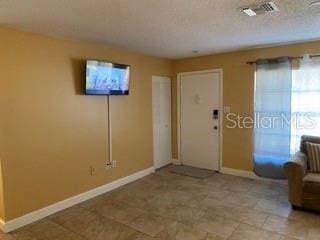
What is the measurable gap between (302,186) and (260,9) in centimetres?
221

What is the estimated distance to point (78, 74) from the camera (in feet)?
11.6

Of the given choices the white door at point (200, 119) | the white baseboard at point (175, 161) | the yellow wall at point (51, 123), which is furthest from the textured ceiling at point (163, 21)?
the white baseboard at point (175, 161)

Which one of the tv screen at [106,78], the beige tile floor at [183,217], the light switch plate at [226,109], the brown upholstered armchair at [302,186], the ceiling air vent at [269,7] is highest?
the ceiling air vent at [269,7]

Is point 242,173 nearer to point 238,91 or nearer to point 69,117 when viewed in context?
point 238,91

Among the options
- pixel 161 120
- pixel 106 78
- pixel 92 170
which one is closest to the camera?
pixel 106 78

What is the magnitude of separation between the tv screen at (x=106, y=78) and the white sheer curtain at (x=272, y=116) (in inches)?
88.9

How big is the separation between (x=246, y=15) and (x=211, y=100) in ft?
8.04

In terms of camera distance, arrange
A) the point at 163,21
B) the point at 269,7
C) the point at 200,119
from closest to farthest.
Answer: the point at 269,7 < the point at 163,21 < the point at 200,119

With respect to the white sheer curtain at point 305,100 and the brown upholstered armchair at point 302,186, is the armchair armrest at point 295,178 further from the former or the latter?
the white sheer curtain at point 305,100

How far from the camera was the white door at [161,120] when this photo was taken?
5047mm

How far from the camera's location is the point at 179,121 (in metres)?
5.38

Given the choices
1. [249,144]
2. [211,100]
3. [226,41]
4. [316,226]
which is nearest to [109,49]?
[226,41]

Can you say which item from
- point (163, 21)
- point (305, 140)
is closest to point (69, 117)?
point (163, 21)

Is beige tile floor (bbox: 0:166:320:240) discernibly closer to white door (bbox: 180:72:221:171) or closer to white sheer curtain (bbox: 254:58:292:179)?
white sheer curtain (bbox: 254:58:292:179)
